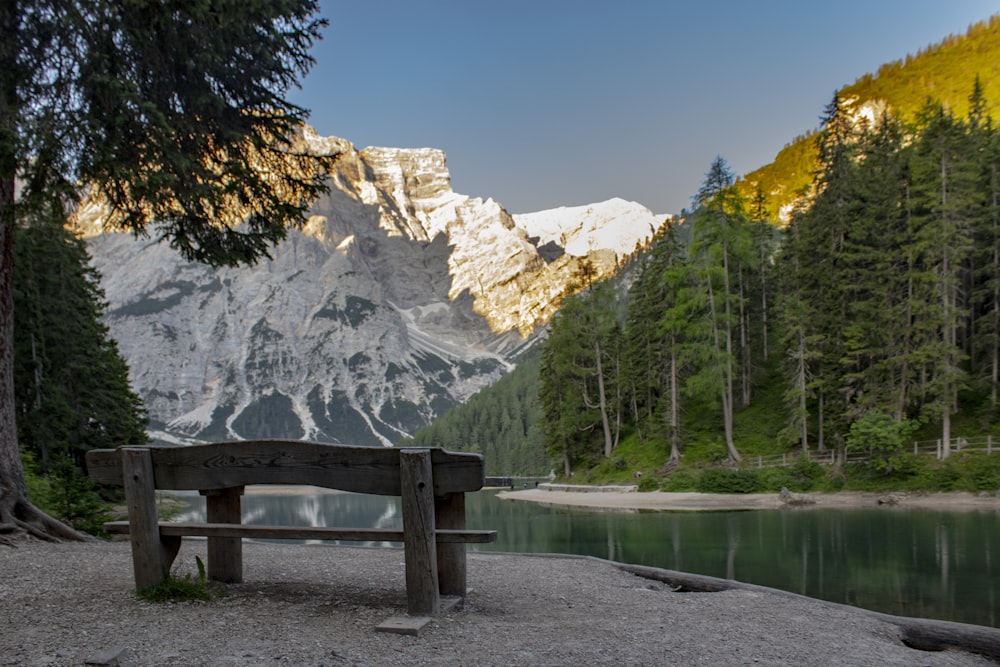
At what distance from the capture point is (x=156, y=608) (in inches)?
239

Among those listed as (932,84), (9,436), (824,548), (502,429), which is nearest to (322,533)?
(9,436)

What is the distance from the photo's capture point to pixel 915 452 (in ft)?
106

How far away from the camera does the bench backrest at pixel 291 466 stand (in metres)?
5.94

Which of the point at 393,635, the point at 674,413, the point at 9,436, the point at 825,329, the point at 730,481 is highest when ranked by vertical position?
the point at 9,436

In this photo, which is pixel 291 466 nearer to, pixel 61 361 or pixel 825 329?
pixel 61 361

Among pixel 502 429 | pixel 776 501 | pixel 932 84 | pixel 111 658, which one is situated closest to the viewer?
pixel 111 658

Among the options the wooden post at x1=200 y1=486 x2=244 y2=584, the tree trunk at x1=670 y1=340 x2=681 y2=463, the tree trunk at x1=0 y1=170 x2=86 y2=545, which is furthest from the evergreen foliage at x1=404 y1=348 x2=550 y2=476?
the wooden post at x1=200 y1=486 x2=244 y2=584

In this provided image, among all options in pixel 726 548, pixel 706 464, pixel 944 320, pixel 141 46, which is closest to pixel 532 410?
pixel 706 464

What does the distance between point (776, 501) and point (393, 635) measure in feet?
96.9

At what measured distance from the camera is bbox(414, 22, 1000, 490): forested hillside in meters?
33.3

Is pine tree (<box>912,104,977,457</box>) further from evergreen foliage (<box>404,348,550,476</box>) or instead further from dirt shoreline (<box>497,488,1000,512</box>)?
Answer: evergreen foliage (<box>404,348,550,476</box>)

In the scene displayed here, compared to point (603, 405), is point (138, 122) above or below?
above

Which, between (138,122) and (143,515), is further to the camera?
(138,122)

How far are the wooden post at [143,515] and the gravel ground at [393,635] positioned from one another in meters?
0.30
